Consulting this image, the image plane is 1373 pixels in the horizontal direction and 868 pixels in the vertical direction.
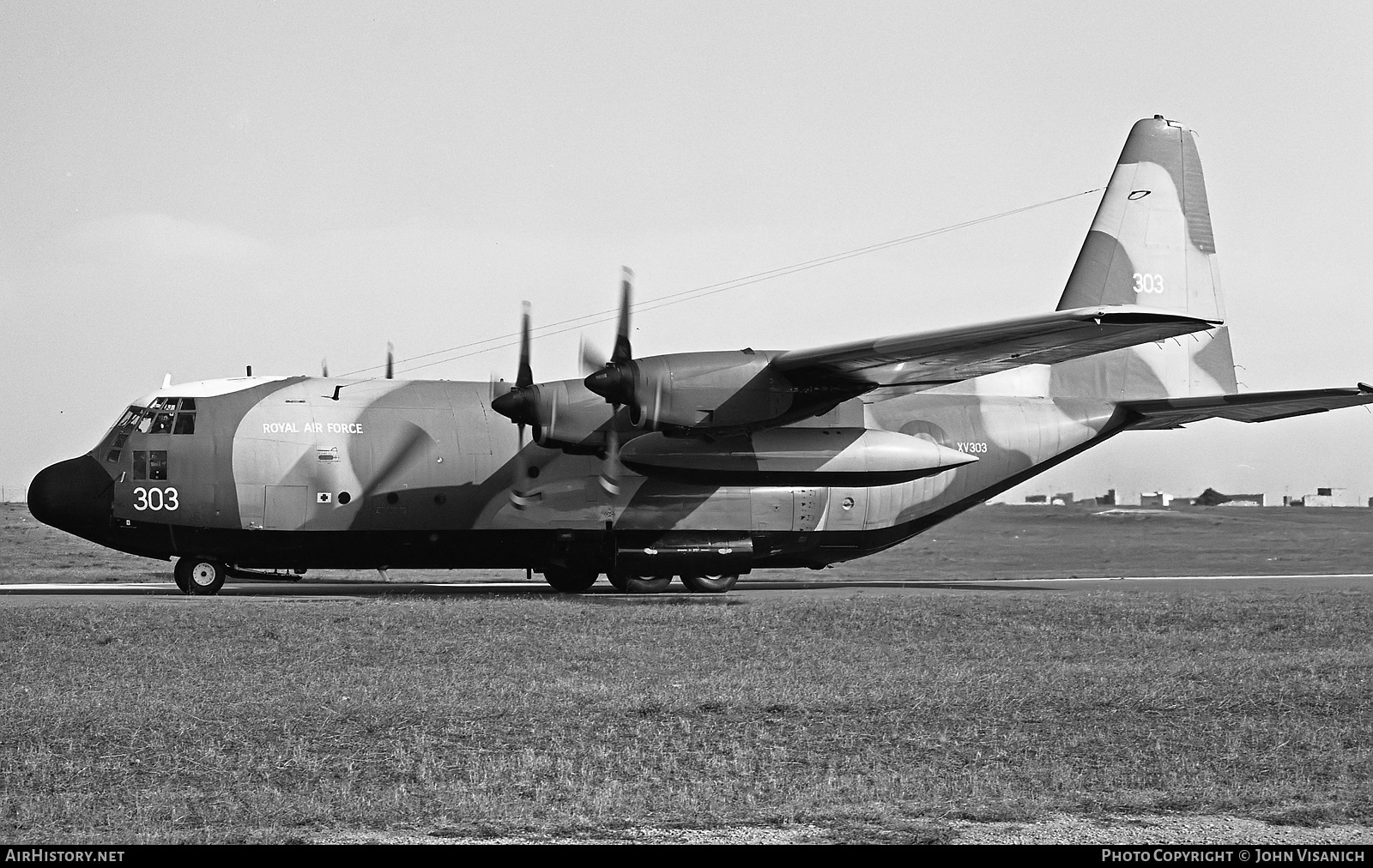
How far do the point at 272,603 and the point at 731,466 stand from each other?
779cm

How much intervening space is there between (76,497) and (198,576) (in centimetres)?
244

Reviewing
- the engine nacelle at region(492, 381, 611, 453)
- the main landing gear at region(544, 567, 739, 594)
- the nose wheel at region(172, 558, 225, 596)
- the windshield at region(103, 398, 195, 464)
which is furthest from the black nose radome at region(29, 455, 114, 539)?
the main landing gear at region(544, 567, 739, 594)

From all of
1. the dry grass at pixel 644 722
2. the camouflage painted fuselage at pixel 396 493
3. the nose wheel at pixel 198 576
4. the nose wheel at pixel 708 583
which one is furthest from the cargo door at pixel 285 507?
the nose wheel at pixel 708 583

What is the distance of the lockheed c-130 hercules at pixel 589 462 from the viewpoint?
70.4 ft

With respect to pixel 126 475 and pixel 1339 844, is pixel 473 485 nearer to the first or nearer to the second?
pixel 126 475

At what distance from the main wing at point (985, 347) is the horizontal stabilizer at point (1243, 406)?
5122mm

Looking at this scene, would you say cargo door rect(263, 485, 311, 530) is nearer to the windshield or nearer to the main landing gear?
the windshield

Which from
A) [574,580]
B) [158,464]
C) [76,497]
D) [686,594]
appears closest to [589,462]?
[574,580]

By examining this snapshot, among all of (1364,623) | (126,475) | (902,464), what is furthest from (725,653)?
(126,475)

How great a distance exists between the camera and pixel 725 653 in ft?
52.6

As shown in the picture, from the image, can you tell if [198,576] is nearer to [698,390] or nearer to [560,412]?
[560,412]

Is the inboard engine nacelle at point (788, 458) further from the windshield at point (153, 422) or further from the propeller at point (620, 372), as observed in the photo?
the windshield at point (153, 422)

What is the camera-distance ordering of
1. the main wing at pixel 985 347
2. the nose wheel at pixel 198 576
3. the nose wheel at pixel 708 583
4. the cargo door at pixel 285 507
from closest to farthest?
1. the main wing at pixel 985 347
2. the cargo door at pixel 285 507
3. the nose wheel at pixel 198 576
4. the nose wheel at pixel 708 583

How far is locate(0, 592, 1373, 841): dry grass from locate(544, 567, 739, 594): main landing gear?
21.8ft
